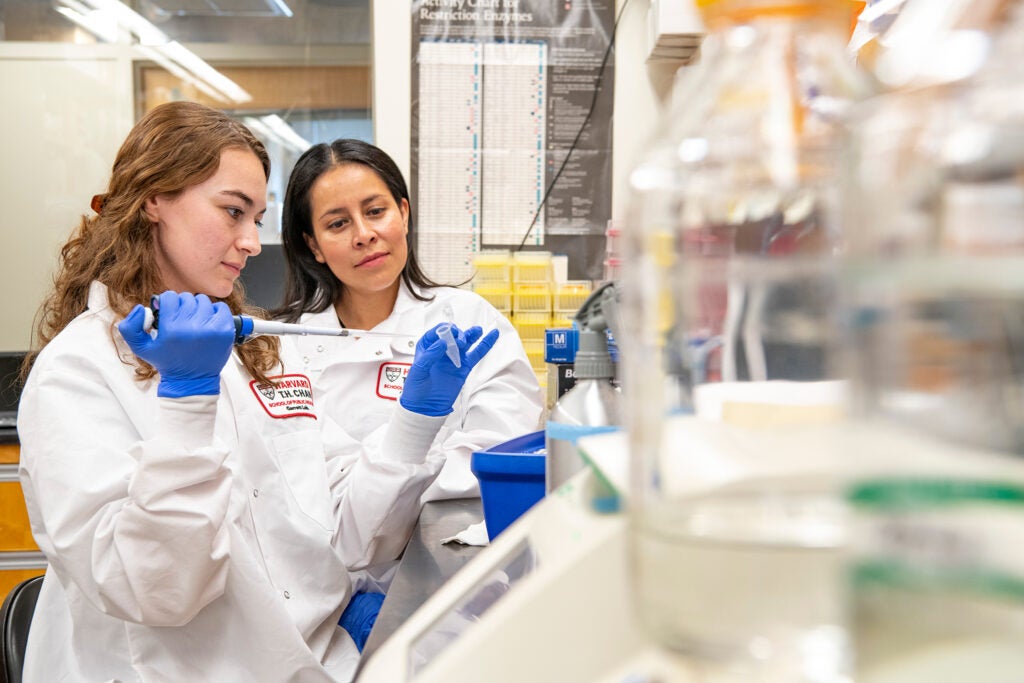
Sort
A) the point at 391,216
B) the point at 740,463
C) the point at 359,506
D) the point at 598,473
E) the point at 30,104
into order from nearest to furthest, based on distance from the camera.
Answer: the point at 740,463
the point at 598,473
the point at 359,506
the point at 391,216
the point at 30,104

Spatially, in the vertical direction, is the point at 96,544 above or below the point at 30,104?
below

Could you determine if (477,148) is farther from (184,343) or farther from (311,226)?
(184,343)

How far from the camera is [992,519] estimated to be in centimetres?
30

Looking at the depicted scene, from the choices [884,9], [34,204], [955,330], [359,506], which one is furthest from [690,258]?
[34,204]

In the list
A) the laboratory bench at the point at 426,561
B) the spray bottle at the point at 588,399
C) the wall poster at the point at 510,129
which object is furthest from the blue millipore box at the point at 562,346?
the wall poster at the point at 510,129

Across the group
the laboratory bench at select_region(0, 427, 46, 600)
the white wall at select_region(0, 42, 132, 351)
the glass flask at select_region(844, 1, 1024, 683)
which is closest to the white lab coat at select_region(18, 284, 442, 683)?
the glass flask at select_region(844, 1, 1024, 683)

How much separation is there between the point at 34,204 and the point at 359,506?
8.14 ft

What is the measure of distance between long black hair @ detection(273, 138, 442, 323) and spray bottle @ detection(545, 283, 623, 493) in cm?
182

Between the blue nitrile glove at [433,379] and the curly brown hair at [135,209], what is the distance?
0.49 metres

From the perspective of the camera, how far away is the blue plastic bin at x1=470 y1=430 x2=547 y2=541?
1.16 metres

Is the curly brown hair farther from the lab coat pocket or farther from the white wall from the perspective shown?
the white wall

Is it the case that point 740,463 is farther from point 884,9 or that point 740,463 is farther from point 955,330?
point 884,9

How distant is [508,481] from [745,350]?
0.67 m

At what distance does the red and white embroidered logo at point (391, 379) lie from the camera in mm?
2436
